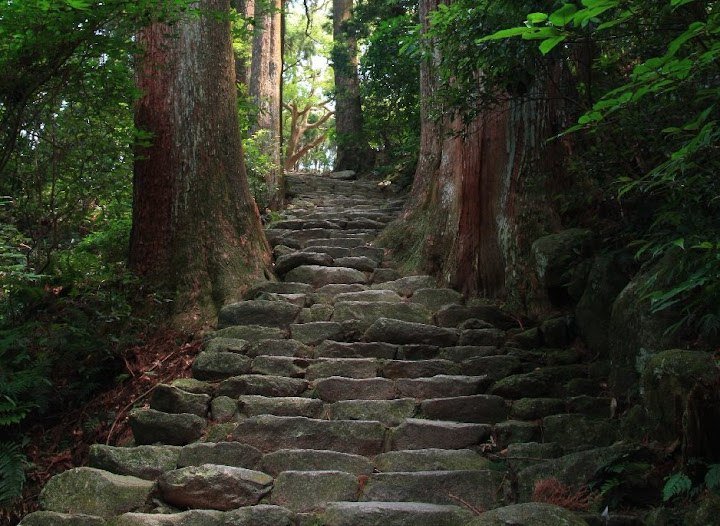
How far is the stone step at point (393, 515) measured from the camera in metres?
3.51

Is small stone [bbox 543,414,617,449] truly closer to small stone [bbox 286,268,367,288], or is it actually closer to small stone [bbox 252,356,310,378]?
small stone [bbox 252,356,310,378]

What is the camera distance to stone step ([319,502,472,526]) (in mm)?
3512

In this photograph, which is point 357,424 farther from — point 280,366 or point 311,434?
point 280,366

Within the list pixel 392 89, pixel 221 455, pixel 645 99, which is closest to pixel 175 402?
pixel 221 455

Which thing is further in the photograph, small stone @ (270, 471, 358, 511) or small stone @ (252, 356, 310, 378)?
small stone @ (252, 356, 310, 378)

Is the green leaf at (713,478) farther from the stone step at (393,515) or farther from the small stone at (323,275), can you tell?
the small stone at (323,275)

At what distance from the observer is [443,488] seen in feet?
12.9

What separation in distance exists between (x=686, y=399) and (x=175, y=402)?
3.45m

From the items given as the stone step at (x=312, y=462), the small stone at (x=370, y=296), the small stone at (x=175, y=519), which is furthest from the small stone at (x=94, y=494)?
the small stone at (x=370, y=296)

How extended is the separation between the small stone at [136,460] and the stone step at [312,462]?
2.09 feet

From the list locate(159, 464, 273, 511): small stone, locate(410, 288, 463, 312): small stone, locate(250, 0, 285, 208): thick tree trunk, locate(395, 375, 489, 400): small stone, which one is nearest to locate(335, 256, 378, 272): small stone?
locate(410, 288, 463, 312): small stone

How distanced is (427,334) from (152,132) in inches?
141

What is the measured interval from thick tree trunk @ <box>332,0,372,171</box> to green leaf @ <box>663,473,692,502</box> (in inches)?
570

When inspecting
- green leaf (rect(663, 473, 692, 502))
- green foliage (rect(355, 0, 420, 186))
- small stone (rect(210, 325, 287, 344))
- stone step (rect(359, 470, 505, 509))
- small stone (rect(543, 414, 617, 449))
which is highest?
green foliage (rect(355, 0, 420, 186))
